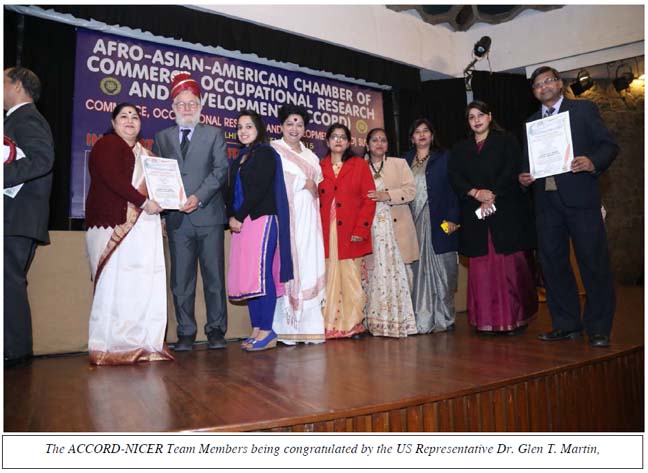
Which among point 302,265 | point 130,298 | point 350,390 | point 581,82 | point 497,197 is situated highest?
point 581,82

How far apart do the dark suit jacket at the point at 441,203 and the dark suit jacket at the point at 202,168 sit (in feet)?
4.91

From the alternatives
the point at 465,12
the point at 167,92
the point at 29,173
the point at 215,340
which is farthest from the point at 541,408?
the point at 465,12

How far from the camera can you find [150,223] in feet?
8.96

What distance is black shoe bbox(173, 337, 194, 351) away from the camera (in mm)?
2934

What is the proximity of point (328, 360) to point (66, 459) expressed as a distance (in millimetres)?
1368

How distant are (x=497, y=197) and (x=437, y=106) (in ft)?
10.9

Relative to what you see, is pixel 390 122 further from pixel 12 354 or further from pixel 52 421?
pixel 52 421

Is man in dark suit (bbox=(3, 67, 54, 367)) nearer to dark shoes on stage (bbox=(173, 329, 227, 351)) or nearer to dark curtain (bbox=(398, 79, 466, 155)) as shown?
dark shoes on stage (bbox=(173, 329, 227, 351))

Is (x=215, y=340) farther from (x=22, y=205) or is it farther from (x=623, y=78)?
(x=623, y=78)

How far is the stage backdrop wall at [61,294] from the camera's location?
286 cm

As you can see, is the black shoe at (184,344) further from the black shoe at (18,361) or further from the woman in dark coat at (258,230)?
the black shoe at (18,361)

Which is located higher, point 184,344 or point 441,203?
point 441,203

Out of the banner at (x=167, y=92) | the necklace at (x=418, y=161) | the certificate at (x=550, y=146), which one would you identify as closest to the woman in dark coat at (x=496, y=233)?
the certificate at (x=550, y=146)

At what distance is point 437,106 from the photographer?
616 cm
